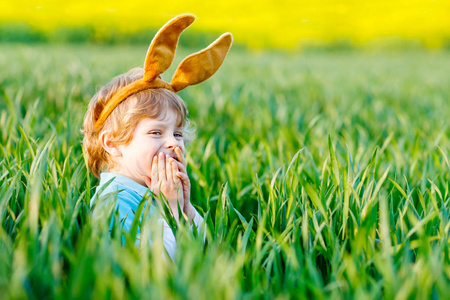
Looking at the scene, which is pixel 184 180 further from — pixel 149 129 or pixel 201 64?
pixel 201 64

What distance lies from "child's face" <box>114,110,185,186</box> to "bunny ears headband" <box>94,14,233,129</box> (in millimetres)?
107

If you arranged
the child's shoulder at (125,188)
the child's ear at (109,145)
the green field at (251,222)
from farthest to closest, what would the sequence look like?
1. the child's ear at (109,145)
2. the child's shoulder at (125,188)
3. the green field at (251,222)

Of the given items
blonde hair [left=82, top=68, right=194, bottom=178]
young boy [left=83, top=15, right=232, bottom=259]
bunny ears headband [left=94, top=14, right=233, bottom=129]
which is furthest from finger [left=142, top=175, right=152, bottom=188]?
bunny ears headband [left=94, top=14, right=233, bottom=129]

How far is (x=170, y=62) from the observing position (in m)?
1.27

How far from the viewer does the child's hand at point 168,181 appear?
115 cm

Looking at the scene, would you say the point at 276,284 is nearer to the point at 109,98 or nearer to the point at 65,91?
the point at 109,98

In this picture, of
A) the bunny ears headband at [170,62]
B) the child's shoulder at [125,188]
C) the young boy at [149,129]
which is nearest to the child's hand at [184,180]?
the young boy at [149,129]

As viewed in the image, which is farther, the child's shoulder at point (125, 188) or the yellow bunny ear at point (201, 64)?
the yellow bunny ear at point (201, 64)

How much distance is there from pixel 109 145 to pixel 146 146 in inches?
5.4

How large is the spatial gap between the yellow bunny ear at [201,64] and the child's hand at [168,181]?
280 millimetres

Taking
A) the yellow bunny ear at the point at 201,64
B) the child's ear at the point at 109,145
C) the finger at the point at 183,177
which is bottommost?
the finger at the point at 183,177

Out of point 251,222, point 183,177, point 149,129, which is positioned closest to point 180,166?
point 183,177

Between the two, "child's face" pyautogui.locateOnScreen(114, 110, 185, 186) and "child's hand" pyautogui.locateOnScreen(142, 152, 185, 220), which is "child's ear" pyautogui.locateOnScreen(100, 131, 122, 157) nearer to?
"child's face" pyautogui.locateOnScreen(114, 110, 185, 186)

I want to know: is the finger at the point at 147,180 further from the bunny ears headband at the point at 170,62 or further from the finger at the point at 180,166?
the bunny ears headband at the point at 170,62
